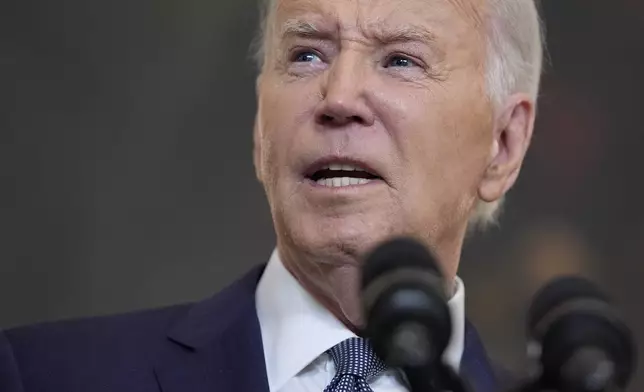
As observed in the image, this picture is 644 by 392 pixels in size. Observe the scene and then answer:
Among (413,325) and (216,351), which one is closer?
(413,325)

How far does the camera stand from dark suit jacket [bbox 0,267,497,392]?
1.09 m

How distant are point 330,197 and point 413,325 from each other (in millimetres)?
463

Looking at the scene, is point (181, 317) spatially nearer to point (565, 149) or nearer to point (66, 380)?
point (66, 380)

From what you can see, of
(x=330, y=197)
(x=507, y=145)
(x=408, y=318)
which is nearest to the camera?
(x=408, y=318)

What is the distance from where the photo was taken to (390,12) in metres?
1.14

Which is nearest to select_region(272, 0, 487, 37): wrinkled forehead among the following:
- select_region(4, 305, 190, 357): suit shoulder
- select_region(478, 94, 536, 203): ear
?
select_region(478, 94, 536, 203): ear

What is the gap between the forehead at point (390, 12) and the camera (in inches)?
44.8

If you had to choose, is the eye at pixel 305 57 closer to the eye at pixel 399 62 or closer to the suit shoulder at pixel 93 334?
the eye at pixel 399 62

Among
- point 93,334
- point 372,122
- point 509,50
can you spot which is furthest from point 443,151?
point 93,334

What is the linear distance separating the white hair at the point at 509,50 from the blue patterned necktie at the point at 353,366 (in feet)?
0.89

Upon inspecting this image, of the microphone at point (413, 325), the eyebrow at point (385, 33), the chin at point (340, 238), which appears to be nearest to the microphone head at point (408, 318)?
the microphone at point (413, 325)

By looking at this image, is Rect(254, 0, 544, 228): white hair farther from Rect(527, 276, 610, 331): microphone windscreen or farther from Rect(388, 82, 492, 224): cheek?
Rect(527, 276, 610, 331): microphone windscreen

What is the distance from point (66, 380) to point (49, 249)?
0.64 m

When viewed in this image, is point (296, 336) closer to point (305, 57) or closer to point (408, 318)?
point (305, 57)
